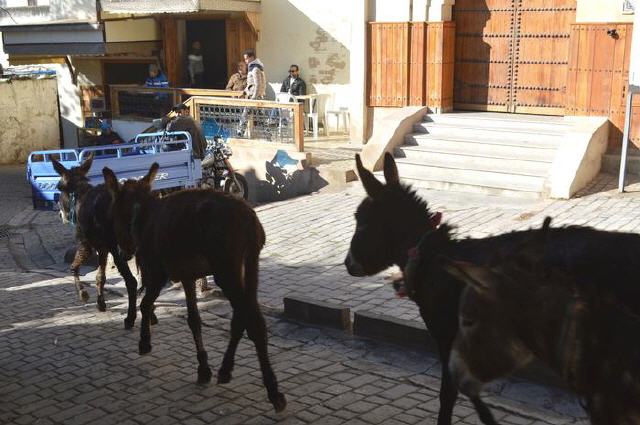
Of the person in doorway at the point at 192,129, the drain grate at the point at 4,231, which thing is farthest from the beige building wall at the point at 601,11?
the drain grate at the point at 4,231

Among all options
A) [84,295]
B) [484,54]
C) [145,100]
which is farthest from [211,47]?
[84,295]

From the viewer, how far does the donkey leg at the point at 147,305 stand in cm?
671

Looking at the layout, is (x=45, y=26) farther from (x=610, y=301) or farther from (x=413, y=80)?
(x=610, y=301)

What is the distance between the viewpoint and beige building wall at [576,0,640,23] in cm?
1281

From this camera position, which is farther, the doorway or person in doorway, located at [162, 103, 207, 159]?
the doorway

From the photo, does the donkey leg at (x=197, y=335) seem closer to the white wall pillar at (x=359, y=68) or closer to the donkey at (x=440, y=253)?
the donkey at (x=440, y=253)

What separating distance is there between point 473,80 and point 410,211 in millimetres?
10957

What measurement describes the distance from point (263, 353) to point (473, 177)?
810 centimetres

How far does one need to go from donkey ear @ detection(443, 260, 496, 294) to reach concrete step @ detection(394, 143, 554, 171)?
9502 millimetres

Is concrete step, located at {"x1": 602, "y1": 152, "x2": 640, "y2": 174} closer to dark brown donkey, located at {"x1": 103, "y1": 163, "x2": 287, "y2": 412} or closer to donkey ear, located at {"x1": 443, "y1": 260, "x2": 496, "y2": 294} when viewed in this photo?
dark brown donkey, located at {"x1": 103, "y1": 163, "x2": 287, "y2": 412}

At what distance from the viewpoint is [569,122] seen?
1373 centimetres

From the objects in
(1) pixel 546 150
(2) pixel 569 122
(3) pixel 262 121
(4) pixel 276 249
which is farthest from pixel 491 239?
(3) pixel 262 121

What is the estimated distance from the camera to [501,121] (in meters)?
14.3

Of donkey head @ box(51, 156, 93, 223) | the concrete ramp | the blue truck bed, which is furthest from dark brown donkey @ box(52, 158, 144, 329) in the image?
the concrete ramp
